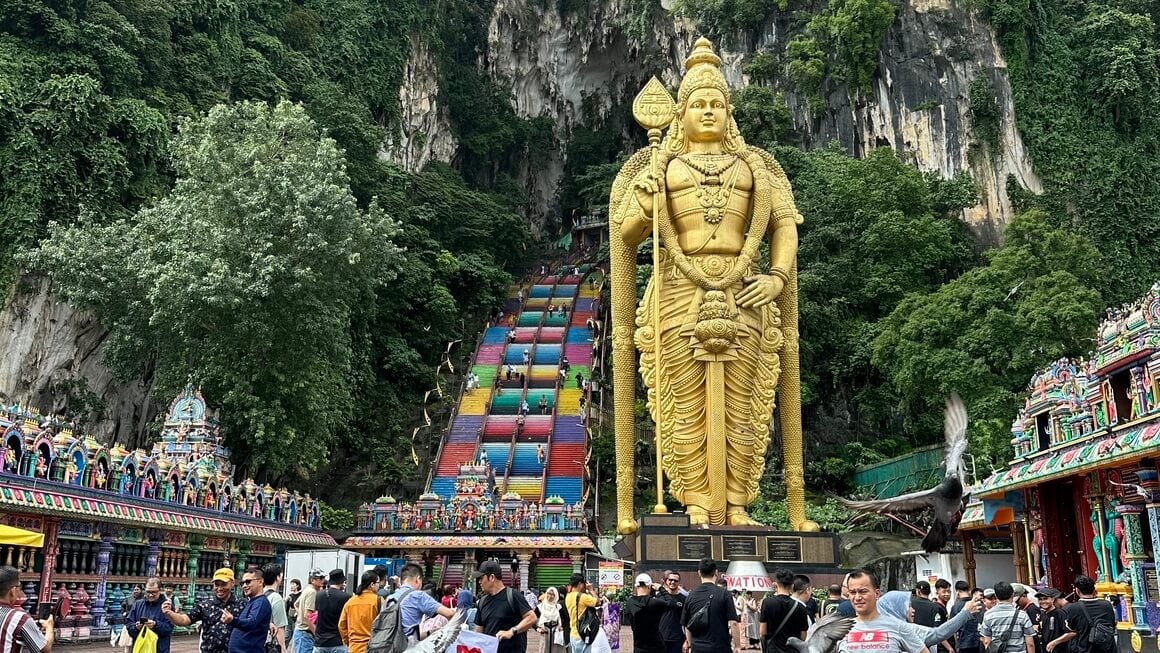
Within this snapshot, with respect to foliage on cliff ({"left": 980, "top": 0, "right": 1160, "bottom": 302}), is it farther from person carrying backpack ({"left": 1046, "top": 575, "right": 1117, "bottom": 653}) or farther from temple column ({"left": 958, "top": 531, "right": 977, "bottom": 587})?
person carrying backpack ({"left": 1046, "top": 575, "right": 1117, "bottom": 653})

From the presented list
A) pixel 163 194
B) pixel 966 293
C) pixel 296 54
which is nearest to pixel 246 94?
pixel 296 54

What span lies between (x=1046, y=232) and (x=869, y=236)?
3.73m

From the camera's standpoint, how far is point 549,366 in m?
26.6

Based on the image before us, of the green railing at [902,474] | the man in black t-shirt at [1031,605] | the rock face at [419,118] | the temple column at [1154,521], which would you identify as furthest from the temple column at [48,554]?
the rock face at [419,118]

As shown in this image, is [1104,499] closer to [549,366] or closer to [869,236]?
[869,236]

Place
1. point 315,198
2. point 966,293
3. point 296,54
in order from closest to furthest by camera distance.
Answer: point 315,198 → point 966,293 → point 296,54

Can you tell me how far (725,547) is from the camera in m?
8.71

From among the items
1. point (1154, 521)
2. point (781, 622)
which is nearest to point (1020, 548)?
point (1154, 521)

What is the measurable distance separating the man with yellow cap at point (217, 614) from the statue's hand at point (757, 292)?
19.3ft

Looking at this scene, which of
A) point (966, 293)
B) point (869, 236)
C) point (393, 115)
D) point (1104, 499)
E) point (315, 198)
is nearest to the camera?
point (1104, 499)

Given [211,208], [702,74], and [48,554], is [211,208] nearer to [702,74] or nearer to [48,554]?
[48,554]

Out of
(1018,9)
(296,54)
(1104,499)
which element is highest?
(1018,9)

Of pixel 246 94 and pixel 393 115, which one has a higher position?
pixel 393 115

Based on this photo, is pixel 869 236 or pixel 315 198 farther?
pixel 869 236
